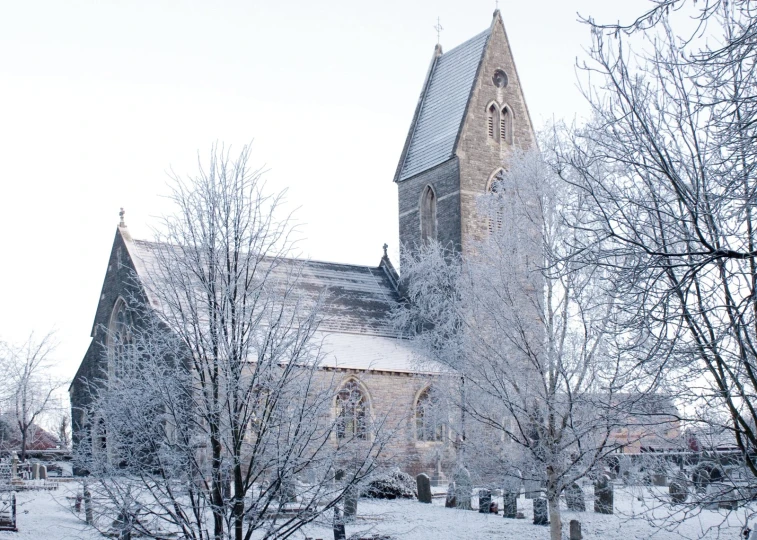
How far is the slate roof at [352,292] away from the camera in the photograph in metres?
30.4

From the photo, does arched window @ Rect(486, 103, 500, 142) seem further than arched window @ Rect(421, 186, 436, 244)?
Result: No

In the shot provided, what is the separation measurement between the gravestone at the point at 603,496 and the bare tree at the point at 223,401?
30.5ft

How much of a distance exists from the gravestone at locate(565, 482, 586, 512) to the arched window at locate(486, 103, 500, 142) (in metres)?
17.2

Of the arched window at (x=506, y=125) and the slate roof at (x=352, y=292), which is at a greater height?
the arched window at (x=506, y=125)

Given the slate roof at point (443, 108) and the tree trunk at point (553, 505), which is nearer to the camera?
the tree trunk at point (553, 505)

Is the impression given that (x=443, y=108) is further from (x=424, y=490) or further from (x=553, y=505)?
(x=553, y=505)

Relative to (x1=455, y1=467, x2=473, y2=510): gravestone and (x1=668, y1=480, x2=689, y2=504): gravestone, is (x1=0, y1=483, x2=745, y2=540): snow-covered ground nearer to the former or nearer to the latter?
(x1=455, y1=467, x2=473, y2=510): gravestone

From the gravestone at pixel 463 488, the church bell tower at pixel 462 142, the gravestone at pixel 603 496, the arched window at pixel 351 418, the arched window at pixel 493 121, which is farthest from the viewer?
the arched window at pixel 493 121

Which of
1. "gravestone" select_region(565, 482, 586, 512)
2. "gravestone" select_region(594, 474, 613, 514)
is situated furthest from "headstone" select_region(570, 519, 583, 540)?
"gravestone" select_region(594, 474, 613, 514)

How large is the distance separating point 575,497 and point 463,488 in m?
2.83

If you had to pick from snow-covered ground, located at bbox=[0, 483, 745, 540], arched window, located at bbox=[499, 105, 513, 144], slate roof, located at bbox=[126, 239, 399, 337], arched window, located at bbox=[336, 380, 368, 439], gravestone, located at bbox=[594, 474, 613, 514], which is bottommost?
snow-covered ground, located at bbox=[0, 483, 745, 540]

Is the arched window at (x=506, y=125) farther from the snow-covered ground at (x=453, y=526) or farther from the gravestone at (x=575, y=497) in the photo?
the gravestone at (x=575, y=497)

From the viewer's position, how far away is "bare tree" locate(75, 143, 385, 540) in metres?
9.12

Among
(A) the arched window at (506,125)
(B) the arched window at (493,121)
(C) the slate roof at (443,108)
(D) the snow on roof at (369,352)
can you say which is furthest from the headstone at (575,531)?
(A) the arched window at (506,125)
